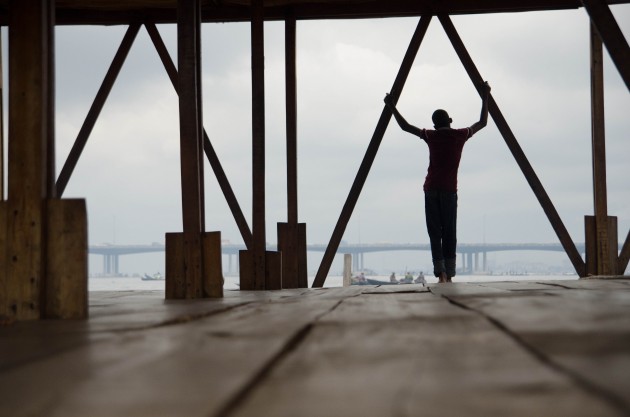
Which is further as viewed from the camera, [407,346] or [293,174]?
[293,174]

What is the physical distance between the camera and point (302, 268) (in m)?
6.85

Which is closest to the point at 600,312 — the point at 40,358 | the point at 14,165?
the point at 40,358

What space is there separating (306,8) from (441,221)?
2909 mm

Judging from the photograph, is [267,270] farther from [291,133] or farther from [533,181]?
[533,181]

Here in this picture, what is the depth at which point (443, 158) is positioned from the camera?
610 centimetres

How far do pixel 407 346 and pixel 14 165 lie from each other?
5.32 ft

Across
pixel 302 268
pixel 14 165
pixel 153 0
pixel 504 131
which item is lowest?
pixel 302 268

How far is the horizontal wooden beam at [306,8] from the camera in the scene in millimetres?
7688

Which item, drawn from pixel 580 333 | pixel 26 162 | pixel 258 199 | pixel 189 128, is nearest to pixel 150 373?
pixel 580 333

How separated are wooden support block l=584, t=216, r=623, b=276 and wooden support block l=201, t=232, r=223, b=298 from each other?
14.7 feet

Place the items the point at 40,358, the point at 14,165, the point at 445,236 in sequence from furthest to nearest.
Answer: the point at 445,236 < the point at 14,165 < the point at 40,358

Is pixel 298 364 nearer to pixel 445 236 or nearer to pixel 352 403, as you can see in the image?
pixel 352 403

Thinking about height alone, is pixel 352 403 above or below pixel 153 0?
below

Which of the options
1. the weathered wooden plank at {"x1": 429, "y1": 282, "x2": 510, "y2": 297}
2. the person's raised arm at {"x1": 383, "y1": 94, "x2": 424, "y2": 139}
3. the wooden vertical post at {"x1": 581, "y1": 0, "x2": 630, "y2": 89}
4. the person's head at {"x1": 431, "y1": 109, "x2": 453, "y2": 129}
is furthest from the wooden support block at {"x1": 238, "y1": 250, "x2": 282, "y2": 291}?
the wooden vertical post at {"x1": 581, "y1": 0, "x2": 630, "y2": 89}
